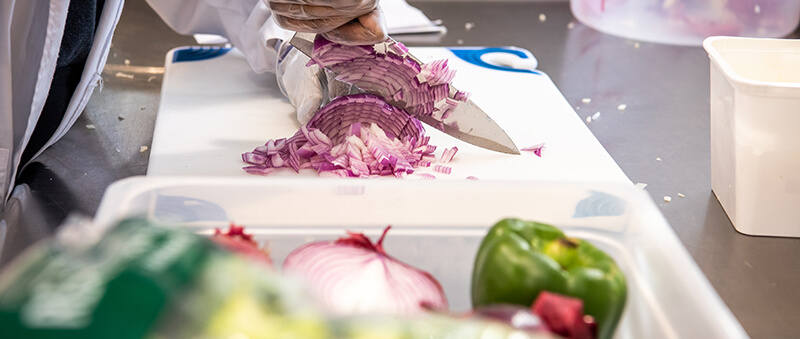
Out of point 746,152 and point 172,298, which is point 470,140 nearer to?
point 746,152

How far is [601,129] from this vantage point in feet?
4.58

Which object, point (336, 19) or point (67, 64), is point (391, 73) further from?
point (67, 64)

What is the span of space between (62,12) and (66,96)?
0.79 ft

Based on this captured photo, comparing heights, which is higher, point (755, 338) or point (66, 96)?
point (66, 96)

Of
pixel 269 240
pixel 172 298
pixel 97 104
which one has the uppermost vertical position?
pixel 172 298

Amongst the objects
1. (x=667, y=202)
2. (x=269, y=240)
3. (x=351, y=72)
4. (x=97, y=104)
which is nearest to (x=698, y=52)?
(x=667, y=202)

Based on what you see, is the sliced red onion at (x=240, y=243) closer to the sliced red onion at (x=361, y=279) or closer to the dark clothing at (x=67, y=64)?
the sliced red onion at (x=361, y=279)

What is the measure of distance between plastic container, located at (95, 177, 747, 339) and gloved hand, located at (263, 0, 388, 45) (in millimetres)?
396

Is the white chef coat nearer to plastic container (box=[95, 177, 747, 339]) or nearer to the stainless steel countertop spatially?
the stainless steel countertop

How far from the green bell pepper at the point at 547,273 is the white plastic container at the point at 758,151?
2.01 feet

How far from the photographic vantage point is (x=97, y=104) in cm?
144

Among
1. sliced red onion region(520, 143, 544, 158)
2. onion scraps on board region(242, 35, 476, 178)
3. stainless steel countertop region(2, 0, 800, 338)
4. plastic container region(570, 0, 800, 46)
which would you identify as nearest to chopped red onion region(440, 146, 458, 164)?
onion scraps on board region(242, 35, 476, 178)

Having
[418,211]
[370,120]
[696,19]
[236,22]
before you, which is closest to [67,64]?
[236,22]

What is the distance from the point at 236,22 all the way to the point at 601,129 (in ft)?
2.29
